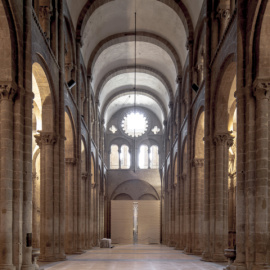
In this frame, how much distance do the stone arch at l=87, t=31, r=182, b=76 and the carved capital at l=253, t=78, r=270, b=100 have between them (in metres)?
18.5

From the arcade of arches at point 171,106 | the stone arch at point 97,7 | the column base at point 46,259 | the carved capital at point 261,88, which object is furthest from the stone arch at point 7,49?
the stone arch at point 97,7

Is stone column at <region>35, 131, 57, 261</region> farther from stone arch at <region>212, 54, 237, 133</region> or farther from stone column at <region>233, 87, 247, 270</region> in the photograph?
stone column at <region>233, 87, 247, 270</region>

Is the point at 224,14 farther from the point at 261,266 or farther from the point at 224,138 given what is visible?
the point at 261,266

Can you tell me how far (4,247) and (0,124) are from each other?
12.1 feet

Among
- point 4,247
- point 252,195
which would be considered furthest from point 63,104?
point 252,195

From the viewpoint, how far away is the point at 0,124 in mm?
12859

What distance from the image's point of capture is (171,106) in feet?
126

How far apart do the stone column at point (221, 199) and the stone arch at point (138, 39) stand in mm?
13394

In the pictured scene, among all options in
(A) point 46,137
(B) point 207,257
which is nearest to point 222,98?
(B) point 207,257

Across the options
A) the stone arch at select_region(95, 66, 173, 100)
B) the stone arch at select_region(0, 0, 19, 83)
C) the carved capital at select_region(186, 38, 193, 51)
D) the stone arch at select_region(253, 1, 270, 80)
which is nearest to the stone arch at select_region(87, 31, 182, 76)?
the carved capital at select_region(186, 38, 193, 51)

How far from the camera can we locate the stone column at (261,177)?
1294cm

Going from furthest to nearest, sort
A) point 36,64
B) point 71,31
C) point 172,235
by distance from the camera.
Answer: point 172,235 < point 71,31 < point 36,64

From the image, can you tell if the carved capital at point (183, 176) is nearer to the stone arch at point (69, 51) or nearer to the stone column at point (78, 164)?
the stone column at point (78, 164)

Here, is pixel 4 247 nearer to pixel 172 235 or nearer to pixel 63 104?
pixel 63 104
